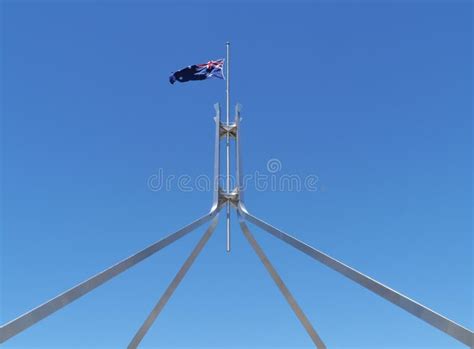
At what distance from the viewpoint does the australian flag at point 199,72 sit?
76.2ft

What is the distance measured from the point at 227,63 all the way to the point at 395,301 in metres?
13.3

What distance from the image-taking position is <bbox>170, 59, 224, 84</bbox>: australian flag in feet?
76.2

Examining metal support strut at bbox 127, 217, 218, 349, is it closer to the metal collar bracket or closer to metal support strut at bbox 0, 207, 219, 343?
the metal collar bracket

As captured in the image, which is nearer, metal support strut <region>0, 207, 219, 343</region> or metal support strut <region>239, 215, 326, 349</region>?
metal support strut <region>0, 207, 219, 343</region>

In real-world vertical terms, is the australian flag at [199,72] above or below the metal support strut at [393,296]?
above

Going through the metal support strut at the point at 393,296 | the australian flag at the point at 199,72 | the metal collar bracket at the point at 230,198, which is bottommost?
the metal support strut at the point at 393,296

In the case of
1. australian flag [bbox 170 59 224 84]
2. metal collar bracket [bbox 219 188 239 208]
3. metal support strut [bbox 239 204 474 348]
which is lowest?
metal support strut [bbox 239 204 474 348]

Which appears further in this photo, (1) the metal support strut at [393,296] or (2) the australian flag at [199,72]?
(2) the australian flag at [199,72]

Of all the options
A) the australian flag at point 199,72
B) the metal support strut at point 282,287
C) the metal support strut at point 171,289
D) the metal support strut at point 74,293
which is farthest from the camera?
the australian flag at point 199,72

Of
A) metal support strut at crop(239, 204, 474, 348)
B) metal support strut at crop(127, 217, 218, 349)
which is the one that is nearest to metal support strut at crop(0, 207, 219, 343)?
metal support strut at crop(127, 217, 218, 349)

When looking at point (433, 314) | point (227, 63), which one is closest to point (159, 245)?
point (433, 314)

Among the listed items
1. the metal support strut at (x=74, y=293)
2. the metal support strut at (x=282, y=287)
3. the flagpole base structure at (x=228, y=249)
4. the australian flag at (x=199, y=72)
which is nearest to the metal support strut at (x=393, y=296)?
the flagpole base structure at (x=228, y=249)

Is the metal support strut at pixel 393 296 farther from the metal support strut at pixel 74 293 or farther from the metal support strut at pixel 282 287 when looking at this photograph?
the metal support strut at pixel 74 293

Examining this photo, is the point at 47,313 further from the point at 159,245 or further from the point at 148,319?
the point at 148,319
